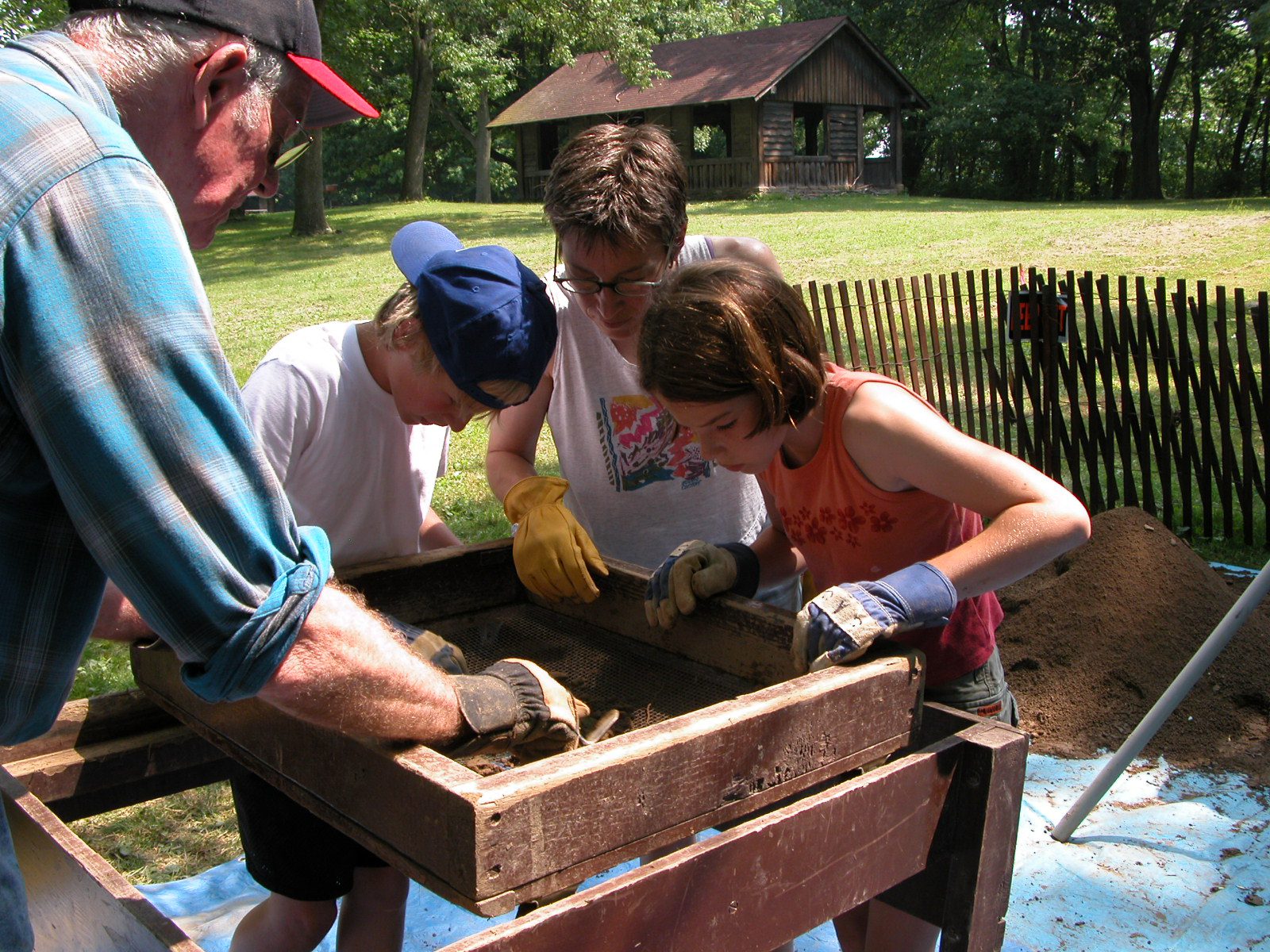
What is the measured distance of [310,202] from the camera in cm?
2200

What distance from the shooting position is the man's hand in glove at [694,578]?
2000mm

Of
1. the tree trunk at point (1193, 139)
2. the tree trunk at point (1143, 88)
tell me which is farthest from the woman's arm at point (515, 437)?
the tree trunk at point (1193, 139)

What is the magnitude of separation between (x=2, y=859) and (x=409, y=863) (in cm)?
52

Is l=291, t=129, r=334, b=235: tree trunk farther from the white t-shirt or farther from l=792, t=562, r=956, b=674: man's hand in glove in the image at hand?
l=792, t=562, r=956, b=674: man's hand in glove

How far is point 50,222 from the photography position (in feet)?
3.25

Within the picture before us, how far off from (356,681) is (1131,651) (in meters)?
3.81

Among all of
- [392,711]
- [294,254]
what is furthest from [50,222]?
[294,254]

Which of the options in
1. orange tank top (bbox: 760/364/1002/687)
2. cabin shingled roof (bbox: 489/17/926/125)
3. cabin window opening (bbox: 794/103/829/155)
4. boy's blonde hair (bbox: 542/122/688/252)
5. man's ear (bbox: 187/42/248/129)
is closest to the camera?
man's ear (bbox: 187/42/248/129)

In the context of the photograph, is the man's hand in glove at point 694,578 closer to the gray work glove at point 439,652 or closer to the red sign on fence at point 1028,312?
the gray work glove at point 439,652

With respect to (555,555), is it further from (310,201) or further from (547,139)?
(547,139)

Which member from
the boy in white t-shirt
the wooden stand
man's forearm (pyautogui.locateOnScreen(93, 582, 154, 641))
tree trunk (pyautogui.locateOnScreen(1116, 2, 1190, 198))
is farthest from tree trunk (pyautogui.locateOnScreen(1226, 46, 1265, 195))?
man's forearm (pyautogui.locateOnScreen(93, 582, 154, 641))

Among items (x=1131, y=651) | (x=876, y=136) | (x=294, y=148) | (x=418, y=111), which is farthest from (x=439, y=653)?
(x=876, y=136)

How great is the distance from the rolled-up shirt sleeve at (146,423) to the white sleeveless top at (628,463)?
54.3 inches

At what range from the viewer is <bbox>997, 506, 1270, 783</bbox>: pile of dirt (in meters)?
3.92
